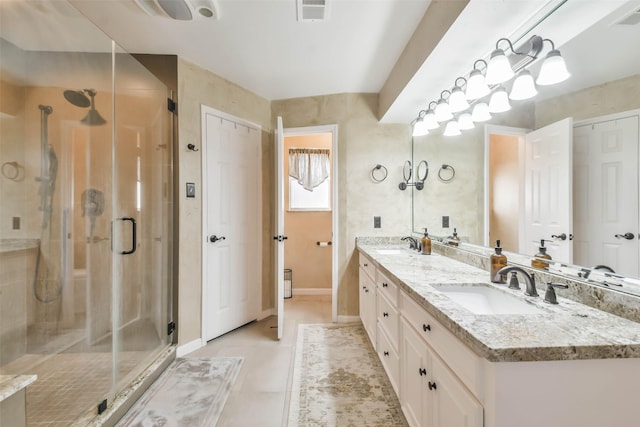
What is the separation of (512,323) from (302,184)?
11.0 ft

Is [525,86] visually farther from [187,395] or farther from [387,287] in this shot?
[187,395]

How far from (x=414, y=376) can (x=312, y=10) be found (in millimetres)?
2132

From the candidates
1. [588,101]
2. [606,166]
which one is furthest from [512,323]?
[588,101]

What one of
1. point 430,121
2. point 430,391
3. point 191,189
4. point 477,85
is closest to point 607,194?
point 477,85

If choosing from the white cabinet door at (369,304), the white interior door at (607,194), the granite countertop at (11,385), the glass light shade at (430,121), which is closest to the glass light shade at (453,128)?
the glass light shade at (430,121)

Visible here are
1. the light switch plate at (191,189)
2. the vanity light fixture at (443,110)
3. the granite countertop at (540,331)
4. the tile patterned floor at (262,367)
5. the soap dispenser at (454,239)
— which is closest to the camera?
the granite countertop at (540,331)

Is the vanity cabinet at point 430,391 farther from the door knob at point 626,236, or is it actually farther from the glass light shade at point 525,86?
the glass light shade at point 525,86

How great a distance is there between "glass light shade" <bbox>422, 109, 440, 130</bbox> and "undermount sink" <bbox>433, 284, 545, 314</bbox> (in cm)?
143

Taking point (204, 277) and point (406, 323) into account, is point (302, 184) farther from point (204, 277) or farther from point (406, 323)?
point (406, 323)

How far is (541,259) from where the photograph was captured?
48.8 inches

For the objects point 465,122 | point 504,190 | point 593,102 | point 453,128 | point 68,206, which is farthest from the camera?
point 453,128

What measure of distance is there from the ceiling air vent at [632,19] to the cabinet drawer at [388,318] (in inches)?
58.5

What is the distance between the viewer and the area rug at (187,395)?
1.56 metres

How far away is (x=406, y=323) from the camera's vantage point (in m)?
1.37
